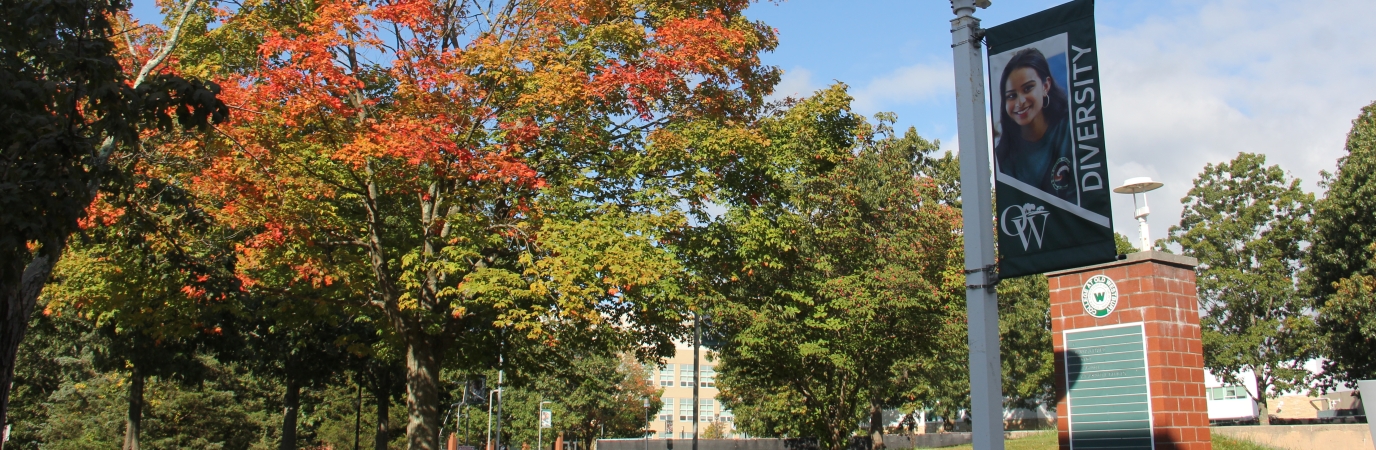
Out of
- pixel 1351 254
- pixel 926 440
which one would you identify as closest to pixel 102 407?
pixel 926 440

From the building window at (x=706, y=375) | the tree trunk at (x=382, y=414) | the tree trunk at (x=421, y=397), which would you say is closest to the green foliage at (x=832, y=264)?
the tree trunk at (x=421, y=397)

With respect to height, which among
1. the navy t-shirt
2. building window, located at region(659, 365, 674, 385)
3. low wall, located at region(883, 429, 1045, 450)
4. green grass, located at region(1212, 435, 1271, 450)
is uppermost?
building window, located at region(659, 365, 674, 385)

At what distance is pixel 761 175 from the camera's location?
17672mm

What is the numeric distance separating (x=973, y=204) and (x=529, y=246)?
1048 centimetres

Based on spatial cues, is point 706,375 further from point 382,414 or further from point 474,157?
point 474,157

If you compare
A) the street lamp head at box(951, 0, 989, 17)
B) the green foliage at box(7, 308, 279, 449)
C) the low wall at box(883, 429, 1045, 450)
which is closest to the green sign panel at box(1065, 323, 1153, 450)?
the street lamp head at box(951, 0, 989, 17)

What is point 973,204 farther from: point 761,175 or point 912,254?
point 912,254

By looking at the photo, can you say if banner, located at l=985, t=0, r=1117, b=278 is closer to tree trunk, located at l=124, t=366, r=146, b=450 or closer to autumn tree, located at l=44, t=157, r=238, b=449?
autumn tree, located at l=44, t=157, r=238, b=449

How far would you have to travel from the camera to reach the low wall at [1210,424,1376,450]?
19125 mm

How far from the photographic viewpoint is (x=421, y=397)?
648 inches

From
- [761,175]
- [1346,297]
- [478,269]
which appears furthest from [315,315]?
[1346,297]

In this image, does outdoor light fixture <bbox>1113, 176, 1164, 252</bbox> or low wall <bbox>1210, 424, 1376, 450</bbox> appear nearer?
outdoor light fixture <bbox>1113, 176, 1164, 252</bbox>

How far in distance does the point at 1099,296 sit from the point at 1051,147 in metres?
5.35

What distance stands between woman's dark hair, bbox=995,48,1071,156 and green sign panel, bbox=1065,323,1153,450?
5038 mm
